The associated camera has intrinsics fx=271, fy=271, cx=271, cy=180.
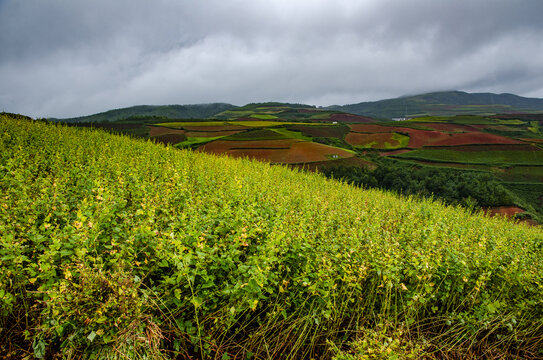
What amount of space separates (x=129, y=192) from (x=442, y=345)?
19.5 feet

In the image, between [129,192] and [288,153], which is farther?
[288,153]

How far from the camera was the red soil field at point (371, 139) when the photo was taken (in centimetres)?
4803

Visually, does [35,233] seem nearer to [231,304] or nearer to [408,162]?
[231,304]

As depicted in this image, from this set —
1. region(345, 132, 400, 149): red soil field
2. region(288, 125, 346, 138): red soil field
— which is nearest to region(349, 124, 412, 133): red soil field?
region(345, 132, 400, 149): red soil field

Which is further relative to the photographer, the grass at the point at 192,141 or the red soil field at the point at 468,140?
the red soil field at the point at 468,140

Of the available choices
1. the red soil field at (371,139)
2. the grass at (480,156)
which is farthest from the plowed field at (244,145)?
the grass at (480,156)

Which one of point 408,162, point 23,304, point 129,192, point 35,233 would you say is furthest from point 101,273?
point 408,162

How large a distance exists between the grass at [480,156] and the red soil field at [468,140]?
4.13 meters

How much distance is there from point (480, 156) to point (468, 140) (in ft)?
23.0

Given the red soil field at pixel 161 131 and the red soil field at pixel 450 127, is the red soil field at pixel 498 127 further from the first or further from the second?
the red soil field at pixel 161 131

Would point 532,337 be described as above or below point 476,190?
above

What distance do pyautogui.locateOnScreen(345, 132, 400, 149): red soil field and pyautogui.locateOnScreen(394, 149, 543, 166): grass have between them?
5488 millimetres

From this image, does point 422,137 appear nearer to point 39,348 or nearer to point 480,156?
point 480,156

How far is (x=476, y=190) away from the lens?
25.3 meters
